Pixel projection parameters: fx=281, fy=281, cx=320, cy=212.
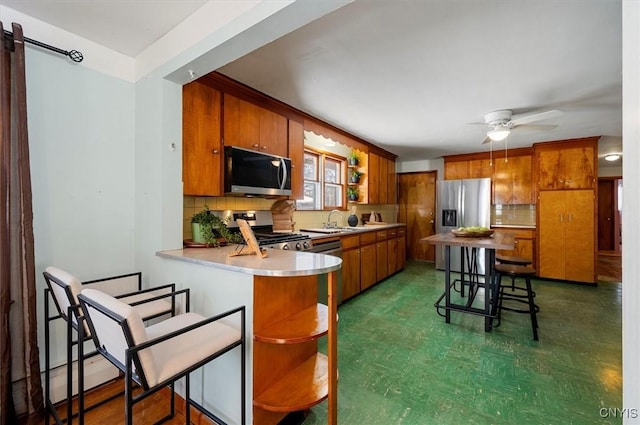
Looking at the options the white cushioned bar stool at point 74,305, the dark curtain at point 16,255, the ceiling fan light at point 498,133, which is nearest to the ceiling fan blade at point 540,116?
the ceiling fan light at point 498,133

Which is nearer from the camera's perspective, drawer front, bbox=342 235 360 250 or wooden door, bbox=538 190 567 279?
drawer front, bbox=342 235 360 250

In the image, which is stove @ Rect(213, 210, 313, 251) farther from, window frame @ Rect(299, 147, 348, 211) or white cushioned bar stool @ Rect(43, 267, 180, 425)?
window frame @ Rect(299, 147, 348, 211)

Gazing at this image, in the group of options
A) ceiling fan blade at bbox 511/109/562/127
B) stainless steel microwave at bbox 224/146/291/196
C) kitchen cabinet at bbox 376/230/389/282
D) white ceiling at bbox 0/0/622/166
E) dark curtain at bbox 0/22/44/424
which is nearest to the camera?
dark curtain at bbox 0/22/44/424

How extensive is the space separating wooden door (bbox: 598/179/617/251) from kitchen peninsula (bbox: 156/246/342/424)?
9.30 meters

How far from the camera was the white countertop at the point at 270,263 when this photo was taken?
1.34m

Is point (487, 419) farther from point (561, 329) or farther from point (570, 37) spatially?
point (570, 37)

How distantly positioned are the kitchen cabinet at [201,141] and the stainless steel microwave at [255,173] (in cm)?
8

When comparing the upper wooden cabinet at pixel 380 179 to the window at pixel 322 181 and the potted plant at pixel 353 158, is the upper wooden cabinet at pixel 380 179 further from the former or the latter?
the window at pixel 322 181

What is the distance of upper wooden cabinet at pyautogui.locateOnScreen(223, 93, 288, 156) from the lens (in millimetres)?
2480

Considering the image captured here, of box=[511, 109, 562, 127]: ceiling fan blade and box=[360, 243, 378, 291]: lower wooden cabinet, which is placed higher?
box=[511, 109, 562, 127]: ceiling fan blade

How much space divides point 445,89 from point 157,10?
2.39 m

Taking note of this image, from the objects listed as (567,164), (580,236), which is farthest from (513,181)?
(580,236)

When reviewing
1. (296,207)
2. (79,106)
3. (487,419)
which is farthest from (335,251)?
(79,106)

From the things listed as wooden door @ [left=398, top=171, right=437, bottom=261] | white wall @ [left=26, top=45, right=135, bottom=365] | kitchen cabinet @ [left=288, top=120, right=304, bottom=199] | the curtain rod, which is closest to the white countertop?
white wall @ [left=26, top=45, right=135, bottom=365]
